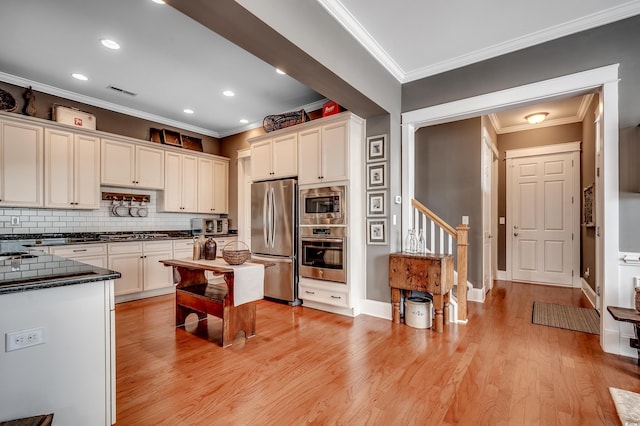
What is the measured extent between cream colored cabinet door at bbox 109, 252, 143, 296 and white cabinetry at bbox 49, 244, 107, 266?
0.38ft

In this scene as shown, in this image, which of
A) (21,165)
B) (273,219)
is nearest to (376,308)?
(273,219)

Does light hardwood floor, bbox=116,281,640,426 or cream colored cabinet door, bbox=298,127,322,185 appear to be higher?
cream colored cabinet door, bbox=298,127,322,185

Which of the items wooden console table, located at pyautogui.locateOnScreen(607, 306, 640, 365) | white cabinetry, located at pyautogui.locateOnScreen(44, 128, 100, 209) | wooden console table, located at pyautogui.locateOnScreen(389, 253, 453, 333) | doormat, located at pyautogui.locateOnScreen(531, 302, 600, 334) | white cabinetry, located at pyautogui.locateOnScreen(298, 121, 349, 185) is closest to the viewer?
wooden console table, located at pyautogui.locateOnScreen(607, 306, 640, 365)

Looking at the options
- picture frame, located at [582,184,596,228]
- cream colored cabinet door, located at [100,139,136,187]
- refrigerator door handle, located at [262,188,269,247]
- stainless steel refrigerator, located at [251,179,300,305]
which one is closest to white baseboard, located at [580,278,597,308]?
picture frame, located at [582,184,596,228]

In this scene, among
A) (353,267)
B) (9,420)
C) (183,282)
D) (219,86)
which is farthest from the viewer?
(219,86)

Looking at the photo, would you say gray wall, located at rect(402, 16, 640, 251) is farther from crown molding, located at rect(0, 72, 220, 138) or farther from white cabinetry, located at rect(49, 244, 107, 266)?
white cabinetry, located at rect(49, 244, 107, 266)

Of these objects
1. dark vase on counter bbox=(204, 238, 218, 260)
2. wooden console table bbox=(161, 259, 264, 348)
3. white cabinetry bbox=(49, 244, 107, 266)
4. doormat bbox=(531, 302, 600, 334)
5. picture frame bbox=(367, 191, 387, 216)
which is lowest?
doormat bbox=(531, 302, 600, 334)

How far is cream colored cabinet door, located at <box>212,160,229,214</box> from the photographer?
584 cm

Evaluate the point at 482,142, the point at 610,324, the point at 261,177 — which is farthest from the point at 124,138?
the point at 610,324

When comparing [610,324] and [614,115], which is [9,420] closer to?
[610,324]

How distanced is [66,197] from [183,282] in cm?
225

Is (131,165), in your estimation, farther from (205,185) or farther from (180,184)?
(205,185)

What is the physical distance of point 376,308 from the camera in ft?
12.0

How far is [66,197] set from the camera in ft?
13.4
